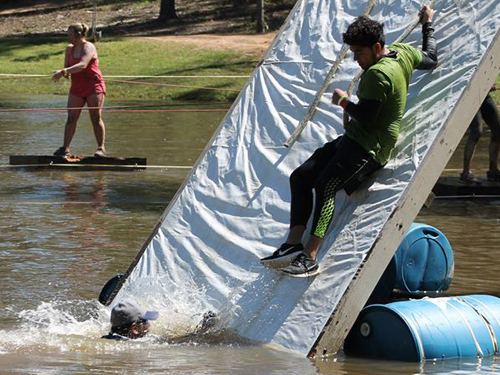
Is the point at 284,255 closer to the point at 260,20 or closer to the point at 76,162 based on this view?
the point at 76,162

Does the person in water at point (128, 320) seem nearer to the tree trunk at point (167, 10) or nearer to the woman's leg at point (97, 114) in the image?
the woman's leg at point (97, 114)

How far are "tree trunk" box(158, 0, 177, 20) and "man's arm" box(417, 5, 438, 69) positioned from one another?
129 feet

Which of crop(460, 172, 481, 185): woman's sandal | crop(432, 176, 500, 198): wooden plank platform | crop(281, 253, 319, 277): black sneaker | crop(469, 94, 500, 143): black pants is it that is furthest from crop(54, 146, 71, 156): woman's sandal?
crop(281, 253, 319, 277): black sneaker

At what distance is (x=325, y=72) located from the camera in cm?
922

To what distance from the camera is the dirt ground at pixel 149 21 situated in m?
41.6

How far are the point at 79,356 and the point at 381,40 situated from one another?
2746 millimetres

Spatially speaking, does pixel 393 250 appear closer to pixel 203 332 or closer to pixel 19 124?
pixel 203 332

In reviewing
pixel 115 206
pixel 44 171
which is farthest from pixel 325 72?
pixel 44 171

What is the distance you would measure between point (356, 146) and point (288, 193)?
859 mm

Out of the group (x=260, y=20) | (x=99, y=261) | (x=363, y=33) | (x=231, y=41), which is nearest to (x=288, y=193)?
(x=363, y=33)

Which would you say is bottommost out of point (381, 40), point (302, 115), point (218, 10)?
point (218, 10)

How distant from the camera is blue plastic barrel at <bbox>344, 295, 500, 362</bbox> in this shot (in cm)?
758

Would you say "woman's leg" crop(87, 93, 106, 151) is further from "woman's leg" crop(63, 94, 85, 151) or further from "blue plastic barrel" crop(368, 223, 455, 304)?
"blue plastic barrel" crop(368, 223, 455, 304)

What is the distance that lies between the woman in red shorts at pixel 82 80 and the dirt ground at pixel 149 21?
2193 centimetres
